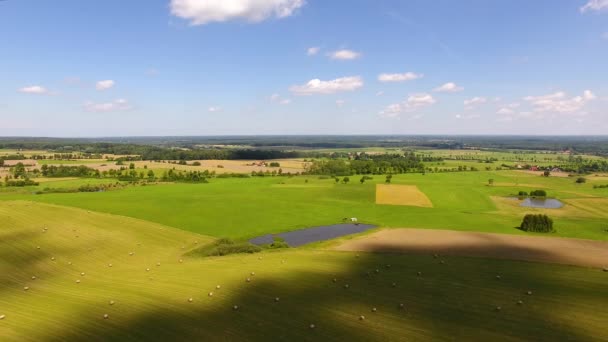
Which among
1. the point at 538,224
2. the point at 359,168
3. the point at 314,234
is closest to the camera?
the point at 538,224

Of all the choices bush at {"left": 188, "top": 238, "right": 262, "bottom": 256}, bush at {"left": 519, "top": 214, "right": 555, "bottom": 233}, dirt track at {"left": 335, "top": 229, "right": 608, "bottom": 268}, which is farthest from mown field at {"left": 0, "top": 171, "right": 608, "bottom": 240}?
bush at {"left": 188, "top": 238, "right": 262, "bottom": 256}

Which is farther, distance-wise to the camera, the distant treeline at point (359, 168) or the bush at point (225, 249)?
the distant treeline at point (359, 168)

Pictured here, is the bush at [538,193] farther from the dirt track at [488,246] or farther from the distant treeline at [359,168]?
the distant treeline at [359,168]

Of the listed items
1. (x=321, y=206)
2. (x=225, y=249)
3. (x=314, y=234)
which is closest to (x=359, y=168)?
(x=321, y=206)

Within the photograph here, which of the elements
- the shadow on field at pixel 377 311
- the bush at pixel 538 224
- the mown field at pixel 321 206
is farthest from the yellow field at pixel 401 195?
the shadow on field at pixel 377 311

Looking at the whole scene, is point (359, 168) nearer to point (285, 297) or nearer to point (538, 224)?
point (538, 224)

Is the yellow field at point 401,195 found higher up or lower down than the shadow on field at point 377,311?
lower down

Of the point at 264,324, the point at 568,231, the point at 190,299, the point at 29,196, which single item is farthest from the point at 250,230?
the point at 29,196
